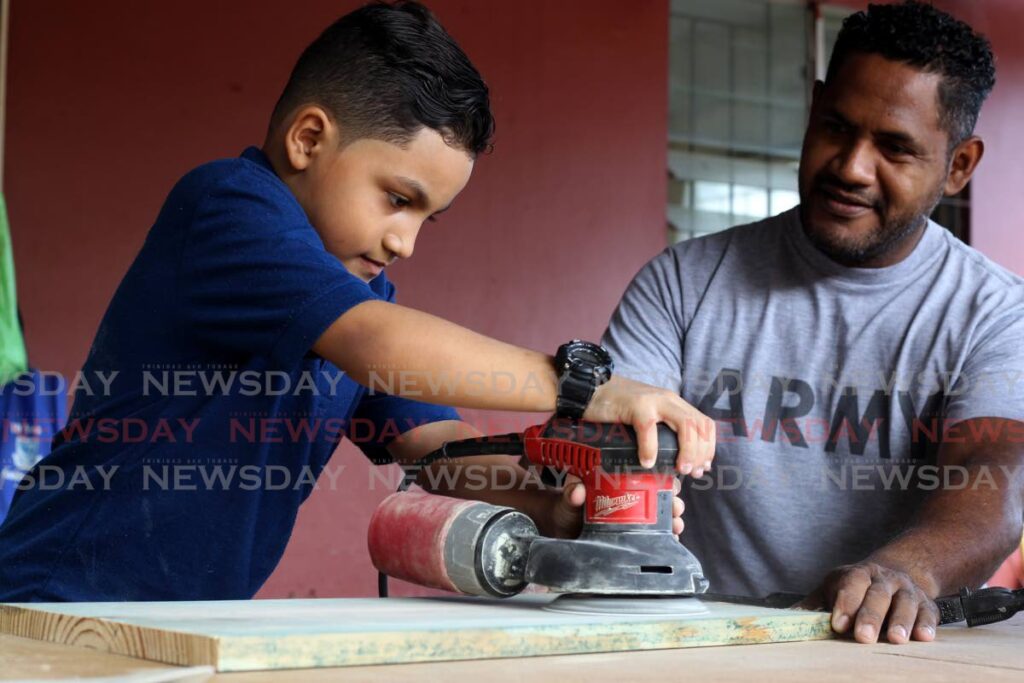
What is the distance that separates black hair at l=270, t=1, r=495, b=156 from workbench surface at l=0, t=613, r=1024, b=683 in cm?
77

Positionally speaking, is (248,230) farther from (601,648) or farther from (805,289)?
(805,289)

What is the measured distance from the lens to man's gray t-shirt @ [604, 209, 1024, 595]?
2.03 m

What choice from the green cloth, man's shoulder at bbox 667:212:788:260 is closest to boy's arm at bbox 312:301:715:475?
man's shoulder at bbox 667:212:788:260

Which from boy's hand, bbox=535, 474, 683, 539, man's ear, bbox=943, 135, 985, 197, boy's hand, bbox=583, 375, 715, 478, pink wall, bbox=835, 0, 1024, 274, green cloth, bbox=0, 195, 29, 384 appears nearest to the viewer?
boy's hand, bbox=583, 375, 715, 478

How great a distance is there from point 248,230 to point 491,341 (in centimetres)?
32

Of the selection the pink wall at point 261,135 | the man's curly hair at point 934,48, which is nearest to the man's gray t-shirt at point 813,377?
the man's curly hair at point 934,48

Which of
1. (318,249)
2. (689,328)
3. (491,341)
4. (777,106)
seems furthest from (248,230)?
(777,106)

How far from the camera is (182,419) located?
151cm

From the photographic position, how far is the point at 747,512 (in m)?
2.08

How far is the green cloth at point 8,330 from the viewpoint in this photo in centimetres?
260

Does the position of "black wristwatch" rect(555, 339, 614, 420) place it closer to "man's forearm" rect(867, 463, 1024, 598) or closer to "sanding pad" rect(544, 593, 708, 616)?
"sanding pad" rect(544, 593, 708, 616)

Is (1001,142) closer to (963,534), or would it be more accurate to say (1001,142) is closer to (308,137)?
(963,534)

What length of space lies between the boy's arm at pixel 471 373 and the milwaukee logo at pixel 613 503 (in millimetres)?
68

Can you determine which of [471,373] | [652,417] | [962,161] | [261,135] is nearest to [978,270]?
[962,161]
